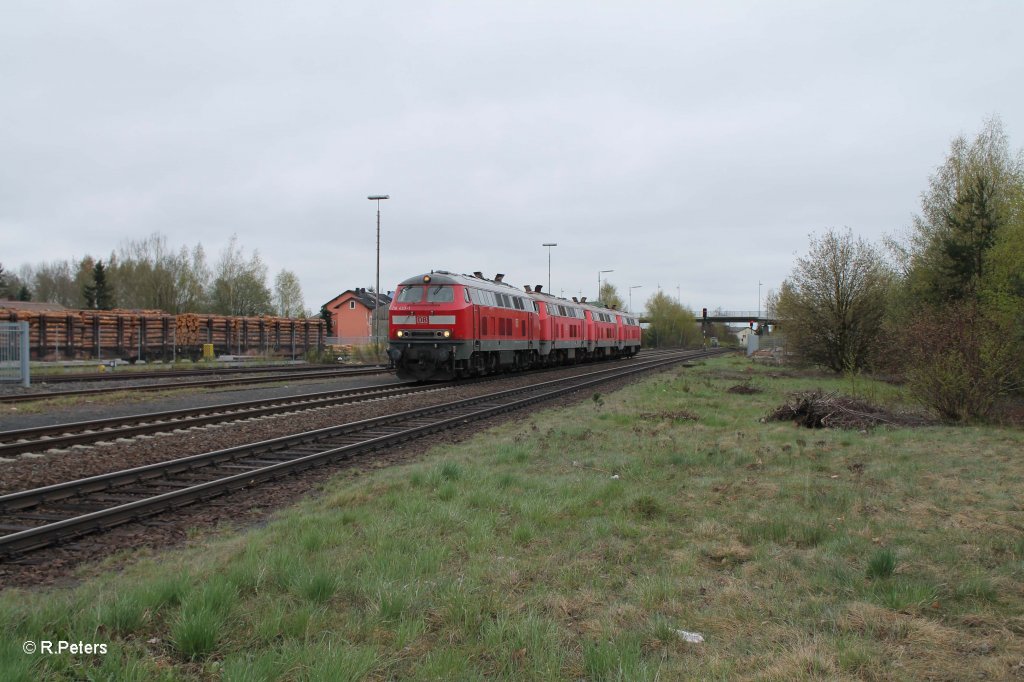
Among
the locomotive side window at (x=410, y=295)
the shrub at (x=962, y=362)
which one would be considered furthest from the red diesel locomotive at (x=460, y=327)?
the shrub at (x=962, y=362)

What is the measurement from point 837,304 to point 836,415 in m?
17.5

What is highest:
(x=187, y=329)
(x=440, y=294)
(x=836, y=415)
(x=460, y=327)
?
(x=440, y=294)

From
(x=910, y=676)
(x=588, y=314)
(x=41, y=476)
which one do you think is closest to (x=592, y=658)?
(x=910, y=676)

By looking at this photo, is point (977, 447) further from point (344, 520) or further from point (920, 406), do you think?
point (344, 520)

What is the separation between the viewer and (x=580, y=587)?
176 inches

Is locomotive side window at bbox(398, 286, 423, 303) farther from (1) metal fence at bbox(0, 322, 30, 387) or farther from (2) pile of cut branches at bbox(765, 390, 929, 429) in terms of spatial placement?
(2) pile of cut branches at bbox(765, 390, 929, 429)

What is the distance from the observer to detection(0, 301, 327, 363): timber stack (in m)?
31.9

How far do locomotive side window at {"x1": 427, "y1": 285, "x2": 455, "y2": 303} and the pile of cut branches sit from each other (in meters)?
10.7

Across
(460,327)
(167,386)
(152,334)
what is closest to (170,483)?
(167,386)

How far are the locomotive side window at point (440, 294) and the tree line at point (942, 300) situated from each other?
11.6 m

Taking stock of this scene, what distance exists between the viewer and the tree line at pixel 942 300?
1292 centimetres

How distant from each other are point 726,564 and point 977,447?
7479mm

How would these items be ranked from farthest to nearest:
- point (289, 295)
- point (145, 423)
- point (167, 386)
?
point (289, 295), point (167, 386), point (145, 423)

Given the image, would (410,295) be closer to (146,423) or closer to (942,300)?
(146,423)
